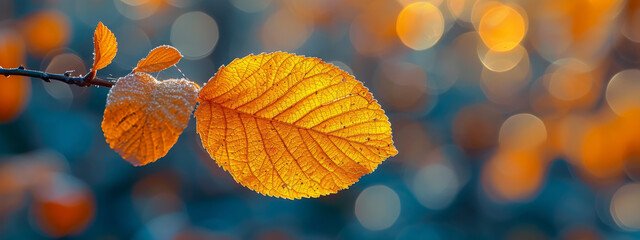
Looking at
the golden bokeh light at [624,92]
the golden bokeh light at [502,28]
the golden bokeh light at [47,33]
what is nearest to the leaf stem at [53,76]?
the golden bokeh light at [47,33]

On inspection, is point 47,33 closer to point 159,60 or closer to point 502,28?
point 159,60

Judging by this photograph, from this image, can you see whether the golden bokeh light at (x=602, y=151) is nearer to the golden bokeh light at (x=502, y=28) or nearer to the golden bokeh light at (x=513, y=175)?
the golden bokeh light at (x=513, y=175)

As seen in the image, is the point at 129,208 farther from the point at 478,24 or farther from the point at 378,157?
the point at 478,24

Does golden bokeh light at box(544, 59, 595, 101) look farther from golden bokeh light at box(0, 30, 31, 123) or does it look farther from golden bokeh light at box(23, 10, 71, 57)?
golden bokeh light at box(0, 30, 31, 123)

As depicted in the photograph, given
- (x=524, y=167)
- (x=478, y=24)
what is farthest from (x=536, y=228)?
(x=478, y=24)

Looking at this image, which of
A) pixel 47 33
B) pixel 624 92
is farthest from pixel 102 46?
pixel 624 92

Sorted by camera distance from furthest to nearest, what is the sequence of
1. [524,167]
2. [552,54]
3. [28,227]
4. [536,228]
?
[552,54], [524,167], [536,228], [28,227]
